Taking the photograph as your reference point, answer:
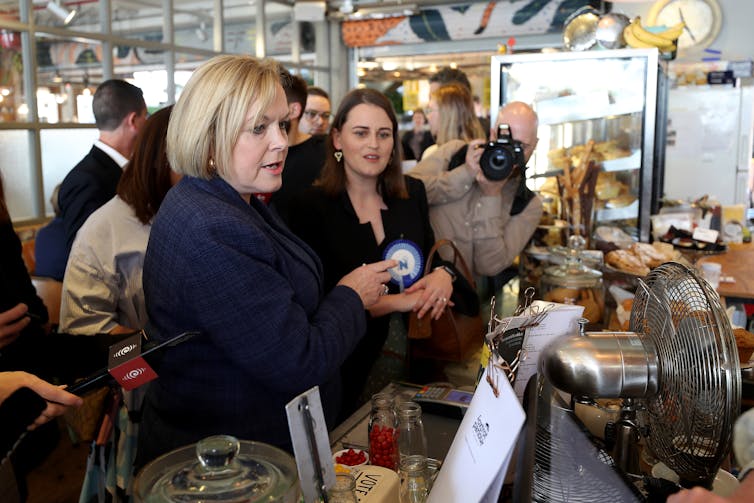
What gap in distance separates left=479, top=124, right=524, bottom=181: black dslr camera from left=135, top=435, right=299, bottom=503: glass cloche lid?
1826 mm

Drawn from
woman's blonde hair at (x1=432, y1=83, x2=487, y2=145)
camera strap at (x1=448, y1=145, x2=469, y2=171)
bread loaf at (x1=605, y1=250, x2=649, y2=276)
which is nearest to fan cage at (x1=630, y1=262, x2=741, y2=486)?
bread loaf at (x1=605, y1=250, x2=649, y2=276)

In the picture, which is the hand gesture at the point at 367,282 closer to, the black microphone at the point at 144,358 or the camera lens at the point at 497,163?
the black microphone at the point at 144,358

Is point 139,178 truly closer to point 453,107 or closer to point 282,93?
point 282,93

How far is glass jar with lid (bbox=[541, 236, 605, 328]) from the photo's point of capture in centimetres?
216

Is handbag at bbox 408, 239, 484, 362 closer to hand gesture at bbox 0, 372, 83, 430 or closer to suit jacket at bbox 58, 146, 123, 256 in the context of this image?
hand gesture at bbox 0, 372, 83, 430

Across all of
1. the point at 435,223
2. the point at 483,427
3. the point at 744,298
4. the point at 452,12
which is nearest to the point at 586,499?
the point at 483,427

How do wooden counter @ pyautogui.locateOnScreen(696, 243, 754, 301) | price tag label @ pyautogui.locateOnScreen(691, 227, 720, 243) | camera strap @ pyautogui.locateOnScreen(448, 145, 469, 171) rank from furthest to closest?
1. price tag label @ pyautogui.locateOnScreen(691, 227, 720, 243)
2. camera strap @ pyautogui.locateOnScreen(448, 145, 469, 171)
3. wooden counter @ pyautogui.locateOnScreen(696, 243, 754, 301)

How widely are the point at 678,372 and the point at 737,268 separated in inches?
99.3

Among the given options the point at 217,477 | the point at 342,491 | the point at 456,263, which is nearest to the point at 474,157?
the point at 456,263

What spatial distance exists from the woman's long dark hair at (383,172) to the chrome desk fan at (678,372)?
140cm

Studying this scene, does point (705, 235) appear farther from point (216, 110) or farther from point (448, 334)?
point (216, 110)

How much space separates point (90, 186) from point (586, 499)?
7.70 ft

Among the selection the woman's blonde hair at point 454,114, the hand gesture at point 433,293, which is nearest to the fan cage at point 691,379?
the hand gesture at point 433,293

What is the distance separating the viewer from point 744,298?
2637mm
